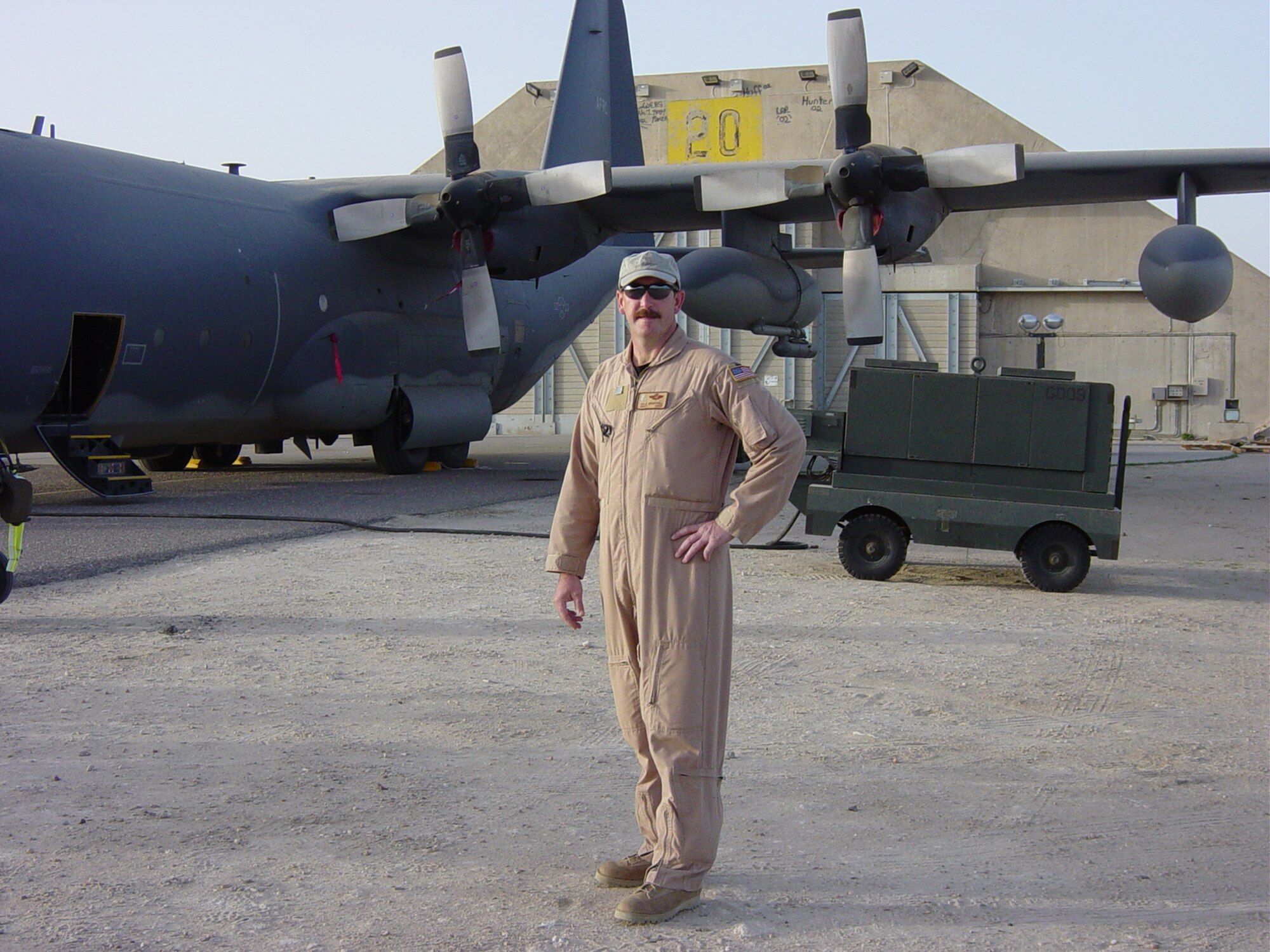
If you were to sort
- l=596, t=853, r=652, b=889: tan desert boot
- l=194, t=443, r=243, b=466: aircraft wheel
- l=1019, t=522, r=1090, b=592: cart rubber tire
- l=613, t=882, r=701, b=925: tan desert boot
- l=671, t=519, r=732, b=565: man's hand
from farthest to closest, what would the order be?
l=194, t=443, r=243, b=466: aircraft wheel < l=1019, t=522, r=1090, b=592: cart rubber tire < l=596, t=853, r=652, b=889: tan desert boot < l=671, t=519, r=732, b=565: man's hand < l=613, t=882, r=701, b=925: tan desert boot

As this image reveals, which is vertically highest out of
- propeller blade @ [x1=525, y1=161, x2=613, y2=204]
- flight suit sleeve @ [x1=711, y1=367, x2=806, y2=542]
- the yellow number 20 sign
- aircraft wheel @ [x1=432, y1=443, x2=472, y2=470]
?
the yellow number 20 sign

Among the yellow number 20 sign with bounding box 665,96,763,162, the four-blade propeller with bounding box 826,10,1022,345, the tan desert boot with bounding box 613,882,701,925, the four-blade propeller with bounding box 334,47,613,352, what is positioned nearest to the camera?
the tan desert boot with bounding box 613,882,701,925

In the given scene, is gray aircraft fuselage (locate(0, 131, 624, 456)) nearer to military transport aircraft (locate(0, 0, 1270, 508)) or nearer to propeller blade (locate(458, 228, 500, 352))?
military transport aircraft (locate(0, 0, 1270, 508))

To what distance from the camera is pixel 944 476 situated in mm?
8344

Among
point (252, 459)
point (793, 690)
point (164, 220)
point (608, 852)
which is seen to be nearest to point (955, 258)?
point (252, 459)

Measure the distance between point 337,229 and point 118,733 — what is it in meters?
11.3

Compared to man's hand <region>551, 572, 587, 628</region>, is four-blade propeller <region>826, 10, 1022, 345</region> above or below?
above

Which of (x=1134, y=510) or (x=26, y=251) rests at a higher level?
(x=26, y=251)

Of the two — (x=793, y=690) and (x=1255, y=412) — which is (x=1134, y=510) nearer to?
(x=793, y=690)

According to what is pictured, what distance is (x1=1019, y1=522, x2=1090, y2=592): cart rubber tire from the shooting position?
798 centimetres

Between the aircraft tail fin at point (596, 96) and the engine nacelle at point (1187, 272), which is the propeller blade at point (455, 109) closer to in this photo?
the aircraft tail fin at point (596, 96)

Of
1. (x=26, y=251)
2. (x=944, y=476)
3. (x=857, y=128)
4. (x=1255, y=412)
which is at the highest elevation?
(x=857, y=128)

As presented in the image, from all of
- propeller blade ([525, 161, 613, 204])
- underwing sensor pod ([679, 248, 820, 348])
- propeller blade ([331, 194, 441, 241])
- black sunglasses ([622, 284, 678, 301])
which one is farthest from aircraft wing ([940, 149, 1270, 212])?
black sunglasses ([622, 284, 678, 301])

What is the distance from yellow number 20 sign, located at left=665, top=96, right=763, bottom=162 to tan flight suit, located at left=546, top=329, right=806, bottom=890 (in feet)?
106
